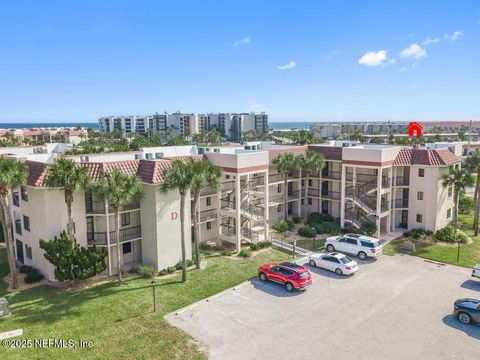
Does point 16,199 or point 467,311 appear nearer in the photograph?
point 467,311

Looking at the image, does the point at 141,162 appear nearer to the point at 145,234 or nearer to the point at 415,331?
the point at 145,234

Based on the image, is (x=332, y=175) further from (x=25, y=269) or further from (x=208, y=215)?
(x=25, y=269)

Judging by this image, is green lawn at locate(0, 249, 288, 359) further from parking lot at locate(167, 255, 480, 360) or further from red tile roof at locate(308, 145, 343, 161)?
red tile roof at locate(308, 145, 343, 161)

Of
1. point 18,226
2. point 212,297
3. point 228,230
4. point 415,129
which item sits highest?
point 415,129

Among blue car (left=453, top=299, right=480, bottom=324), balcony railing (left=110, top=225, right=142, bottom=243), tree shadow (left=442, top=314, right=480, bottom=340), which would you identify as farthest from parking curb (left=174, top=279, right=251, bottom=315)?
blue car (left=453, top=299, right=480, bottom=324)

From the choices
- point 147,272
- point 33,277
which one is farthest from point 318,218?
point 33,277

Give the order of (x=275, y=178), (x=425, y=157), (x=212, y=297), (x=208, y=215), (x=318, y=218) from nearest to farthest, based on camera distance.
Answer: (x=212, y=297) < (x=208, y=215) < (x=425, y=157) < (x=318, y=218) < (x=275, y=178)

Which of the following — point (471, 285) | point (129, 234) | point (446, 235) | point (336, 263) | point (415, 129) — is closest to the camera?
point (471, 285)

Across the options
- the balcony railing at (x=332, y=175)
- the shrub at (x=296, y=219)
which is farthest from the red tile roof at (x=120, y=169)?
the balcony railing at (x=332, y=175)
